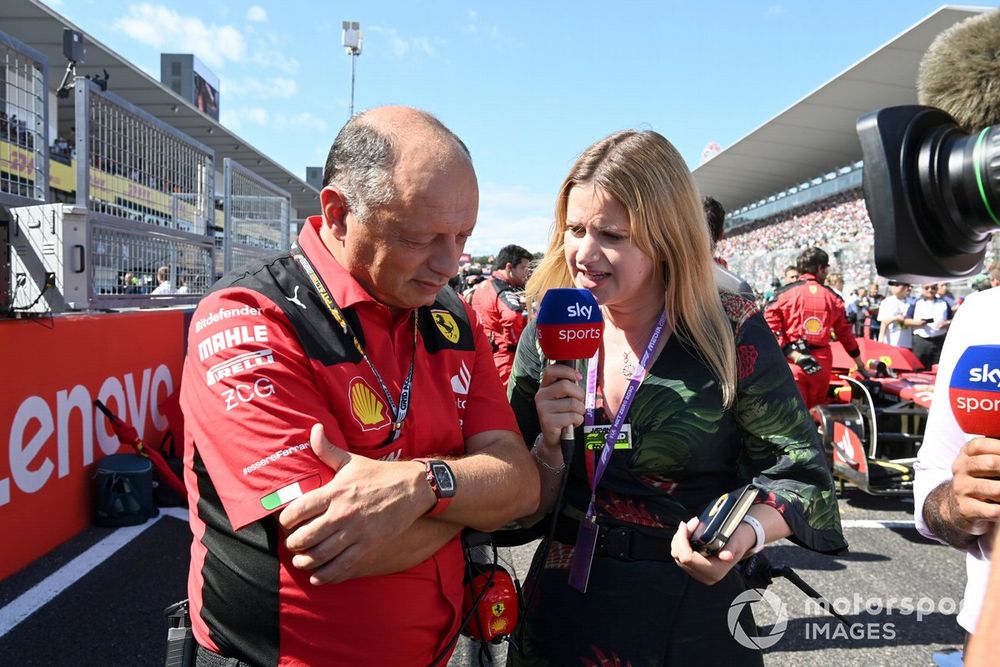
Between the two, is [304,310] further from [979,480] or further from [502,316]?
[502,316]

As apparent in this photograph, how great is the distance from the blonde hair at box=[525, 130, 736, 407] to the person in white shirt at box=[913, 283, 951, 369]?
435 inches

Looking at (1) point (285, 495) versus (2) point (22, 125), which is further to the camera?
(2) point (22, 125)

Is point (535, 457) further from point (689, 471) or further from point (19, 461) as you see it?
point (19, 461)

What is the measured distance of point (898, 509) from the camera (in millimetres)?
5555

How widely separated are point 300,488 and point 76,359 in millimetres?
3740

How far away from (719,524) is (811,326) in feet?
18.1

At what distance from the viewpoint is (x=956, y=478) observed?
1169mm

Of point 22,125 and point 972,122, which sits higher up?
point 22,125

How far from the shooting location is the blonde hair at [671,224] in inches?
65.9

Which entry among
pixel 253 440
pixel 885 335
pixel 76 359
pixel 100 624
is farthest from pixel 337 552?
pixel 885 335

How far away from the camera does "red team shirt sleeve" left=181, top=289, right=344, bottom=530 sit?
50.2 inches

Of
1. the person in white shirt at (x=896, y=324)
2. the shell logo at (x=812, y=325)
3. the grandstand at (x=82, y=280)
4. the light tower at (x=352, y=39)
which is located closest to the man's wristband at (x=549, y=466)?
the grandstand at (x=82, y=280)

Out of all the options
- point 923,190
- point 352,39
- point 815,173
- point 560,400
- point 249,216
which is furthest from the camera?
point 815,173

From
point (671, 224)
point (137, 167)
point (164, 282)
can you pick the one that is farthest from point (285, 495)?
point (164, 282)
